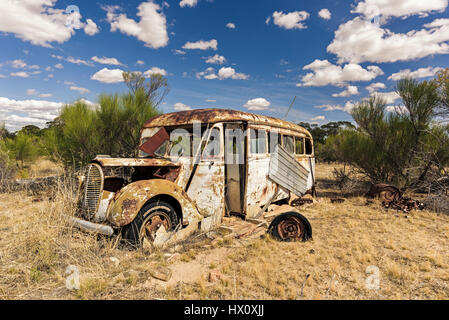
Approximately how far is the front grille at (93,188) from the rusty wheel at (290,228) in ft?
10.3

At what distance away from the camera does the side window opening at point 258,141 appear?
5.70 metres

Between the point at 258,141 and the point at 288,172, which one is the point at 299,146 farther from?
the point at 258,141

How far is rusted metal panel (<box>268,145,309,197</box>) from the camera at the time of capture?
6551mm

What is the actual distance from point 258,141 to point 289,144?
179 cm

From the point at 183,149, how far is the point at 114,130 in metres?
6.21

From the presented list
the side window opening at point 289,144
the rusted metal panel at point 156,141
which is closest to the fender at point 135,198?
the rusted metal panel at point 156,141

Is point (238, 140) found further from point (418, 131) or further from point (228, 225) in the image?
point (418, 131)

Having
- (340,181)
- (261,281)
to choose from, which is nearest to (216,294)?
(261,281)

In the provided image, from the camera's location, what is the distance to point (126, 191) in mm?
3793

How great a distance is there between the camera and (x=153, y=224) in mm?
4066

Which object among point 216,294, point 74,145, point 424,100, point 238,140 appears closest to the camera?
point 216,294

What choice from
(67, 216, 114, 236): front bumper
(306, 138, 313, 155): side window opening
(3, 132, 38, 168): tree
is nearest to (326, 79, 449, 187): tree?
(306, 138, 313, 155): side window opening

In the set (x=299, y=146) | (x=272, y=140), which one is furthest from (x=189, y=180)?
(x=299, y=146)

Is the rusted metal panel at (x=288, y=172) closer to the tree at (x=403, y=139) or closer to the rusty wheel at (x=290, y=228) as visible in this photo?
the rusty wheel at (x=290, y=228)
